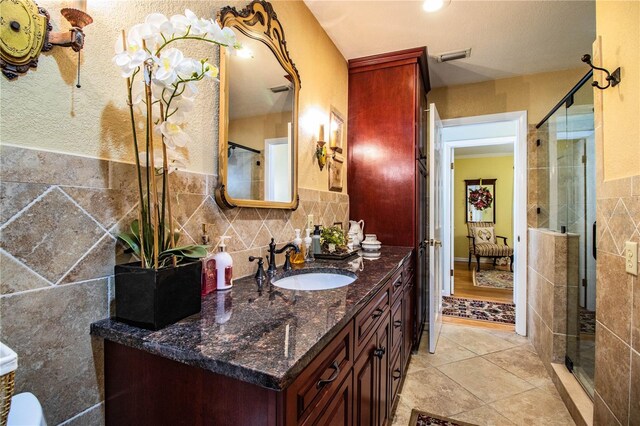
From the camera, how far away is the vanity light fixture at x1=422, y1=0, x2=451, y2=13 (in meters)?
1.91

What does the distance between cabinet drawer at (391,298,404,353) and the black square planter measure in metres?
1.14

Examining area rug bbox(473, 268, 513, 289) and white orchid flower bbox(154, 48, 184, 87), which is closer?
white orchid flower bbox(154, 48, 184, 87)

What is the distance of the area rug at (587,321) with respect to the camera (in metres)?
1.84

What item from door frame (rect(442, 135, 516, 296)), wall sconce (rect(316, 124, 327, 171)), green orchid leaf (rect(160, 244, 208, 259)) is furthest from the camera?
door frame (rect(442, 135, 516, 296))

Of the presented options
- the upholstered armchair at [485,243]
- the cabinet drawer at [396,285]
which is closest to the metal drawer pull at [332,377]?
the cabinet drawer at [396,285]

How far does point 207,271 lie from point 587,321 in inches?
90.9

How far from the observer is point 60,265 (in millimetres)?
737

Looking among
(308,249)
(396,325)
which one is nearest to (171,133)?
(308,249)

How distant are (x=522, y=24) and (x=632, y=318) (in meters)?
2.03

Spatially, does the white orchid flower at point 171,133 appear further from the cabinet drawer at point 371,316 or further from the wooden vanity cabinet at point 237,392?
the cabinet drawer at point 371,316

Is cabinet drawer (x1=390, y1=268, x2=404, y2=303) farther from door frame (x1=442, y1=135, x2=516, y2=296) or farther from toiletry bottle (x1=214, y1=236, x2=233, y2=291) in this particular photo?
door frame (x1=442, y1=135, x2=516, y2=296)

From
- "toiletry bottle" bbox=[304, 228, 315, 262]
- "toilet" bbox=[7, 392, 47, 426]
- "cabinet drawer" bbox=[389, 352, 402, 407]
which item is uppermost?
"toiletry bottle" bbox=[304, 228, 315, 262]

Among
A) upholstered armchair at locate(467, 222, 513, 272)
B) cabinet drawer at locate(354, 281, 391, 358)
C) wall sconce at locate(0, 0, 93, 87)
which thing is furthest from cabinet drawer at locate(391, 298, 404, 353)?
upholstered armchair at locate(467, 222, 513, 272)

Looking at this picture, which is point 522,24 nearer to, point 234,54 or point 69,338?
point 234,54
